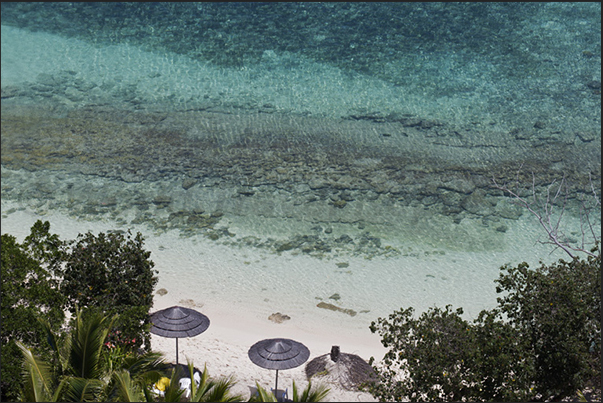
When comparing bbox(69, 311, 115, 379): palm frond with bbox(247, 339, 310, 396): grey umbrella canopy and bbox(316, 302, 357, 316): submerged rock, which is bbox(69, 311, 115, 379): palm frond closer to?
bbox(247, 339, 310, 396): grey umbrella canopy

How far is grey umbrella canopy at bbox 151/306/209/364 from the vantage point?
1191 cm

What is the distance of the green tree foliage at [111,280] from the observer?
1202 cm

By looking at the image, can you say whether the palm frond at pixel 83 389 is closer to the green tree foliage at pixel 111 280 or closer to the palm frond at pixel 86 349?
the palm frond at pixel 86 349

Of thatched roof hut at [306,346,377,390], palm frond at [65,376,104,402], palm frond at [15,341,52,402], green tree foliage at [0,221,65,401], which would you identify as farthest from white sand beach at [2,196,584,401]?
palm frond at [15,341,52,402]

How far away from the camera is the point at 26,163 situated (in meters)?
23.4

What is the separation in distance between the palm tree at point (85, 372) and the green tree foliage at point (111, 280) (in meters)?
1.46

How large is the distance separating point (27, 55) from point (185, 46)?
28.1 ft

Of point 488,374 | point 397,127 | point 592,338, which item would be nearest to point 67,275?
point 488,374

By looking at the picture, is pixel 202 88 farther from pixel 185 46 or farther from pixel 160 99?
pixel 185 46

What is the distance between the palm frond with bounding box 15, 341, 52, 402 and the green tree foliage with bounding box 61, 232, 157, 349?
242 cm

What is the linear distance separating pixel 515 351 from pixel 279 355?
4.18 meters

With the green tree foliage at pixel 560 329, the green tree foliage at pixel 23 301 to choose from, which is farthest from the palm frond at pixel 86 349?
the green tree foliage at pixel 560 329

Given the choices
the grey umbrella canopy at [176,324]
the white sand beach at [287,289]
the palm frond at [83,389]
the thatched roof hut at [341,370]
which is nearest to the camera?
the palm frond at [83,389]

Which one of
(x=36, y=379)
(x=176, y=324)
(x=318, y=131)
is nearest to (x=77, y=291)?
(x=176, y=324)
